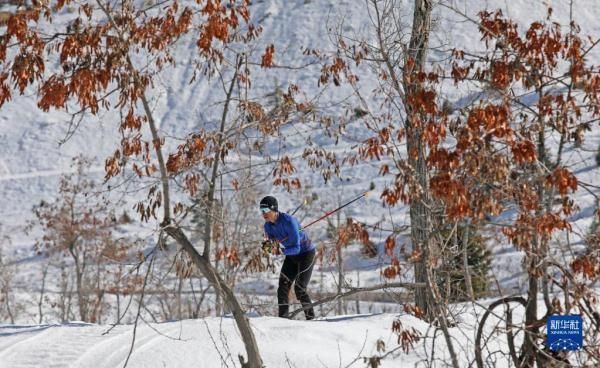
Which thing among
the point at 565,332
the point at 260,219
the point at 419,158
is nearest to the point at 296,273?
the point at 419,158

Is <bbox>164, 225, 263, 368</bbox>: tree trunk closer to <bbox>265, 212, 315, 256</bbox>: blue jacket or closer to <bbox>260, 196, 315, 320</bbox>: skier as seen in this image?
<bbox>260, 196, 315, 320</bbox>: skier

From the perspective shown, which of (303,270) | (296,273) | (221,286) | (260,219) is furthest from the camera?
(260,219)

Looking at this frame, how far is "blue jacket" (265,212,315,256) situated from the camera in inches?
376

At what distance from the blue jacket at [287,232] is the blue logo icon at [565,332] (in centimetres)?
413

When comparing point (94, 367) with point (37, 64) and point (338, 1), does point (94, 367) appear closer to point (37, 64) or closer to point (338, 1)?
point (37, 64)

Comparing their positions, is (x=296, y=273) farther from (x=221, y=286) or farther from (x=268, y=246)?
(x=221, y=286)

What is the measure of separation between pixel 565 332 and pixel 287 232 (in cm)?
431

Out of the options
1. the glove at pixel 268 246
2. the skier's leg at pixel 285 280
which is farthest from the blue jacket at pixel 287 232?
the glove at pixel 268 246

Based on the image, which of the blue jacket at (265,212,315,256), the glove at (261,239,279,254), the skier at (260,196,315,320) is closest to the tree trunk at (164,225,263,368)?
the glove at (261,239,279,254)

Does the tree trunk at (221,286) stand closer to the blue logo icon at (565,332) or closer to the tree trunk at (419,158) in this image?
the tree trunk at (419,158)

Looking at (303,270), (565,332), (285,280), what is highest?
(303,270)

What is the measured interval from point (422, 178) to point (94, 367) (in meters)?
3.89

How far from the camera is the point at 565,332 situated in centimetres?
576

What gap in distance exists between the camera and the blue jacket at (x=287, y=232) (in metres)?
9.55
